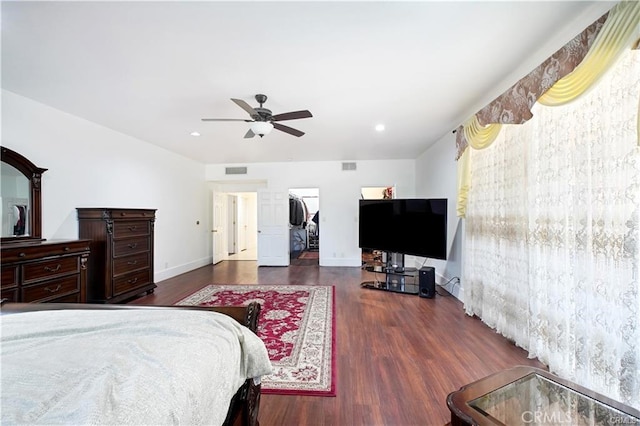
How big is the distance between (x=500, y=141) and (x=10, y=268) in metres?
4.81

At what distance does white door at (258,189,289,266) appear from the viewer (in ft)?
21.7

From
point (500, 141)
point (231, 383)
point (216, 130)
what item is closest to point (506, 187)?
point (500, 141)

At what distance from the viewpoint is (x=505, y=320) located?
2.73m

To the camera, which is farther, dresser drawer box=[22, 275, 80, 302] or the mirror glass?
the mirror glass

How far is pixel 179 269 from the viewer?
18.7 feet

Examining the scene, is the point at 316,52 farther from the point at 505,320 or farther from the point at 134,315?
the point at 505,320

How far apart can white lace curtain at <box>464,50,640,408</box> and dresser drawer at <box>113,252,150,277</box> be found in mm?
4702

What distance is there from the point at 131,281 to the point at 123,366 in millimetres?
3844

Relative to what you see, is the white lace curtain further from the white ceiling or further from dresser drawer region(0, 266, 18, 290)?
dresser drawer region(0, 266, 18, 290)

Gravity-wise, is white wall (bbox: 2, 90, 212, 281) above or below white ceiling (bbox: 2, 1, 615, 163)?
below

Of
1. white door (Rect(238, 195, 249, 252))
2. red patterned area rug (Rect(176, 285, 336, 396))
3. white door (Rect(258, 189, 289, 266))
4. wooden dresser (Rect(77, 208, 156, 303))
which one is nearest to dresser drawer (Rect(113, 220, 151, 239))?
wooden dresser (Rect(77, 208, 156, 303))

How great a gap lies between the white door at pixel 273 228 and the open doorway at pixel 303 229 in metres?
0.62

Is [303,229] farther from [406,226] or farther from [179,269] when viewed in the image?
[406,226]

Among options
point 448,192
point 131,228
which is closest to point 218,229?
point 131,228
